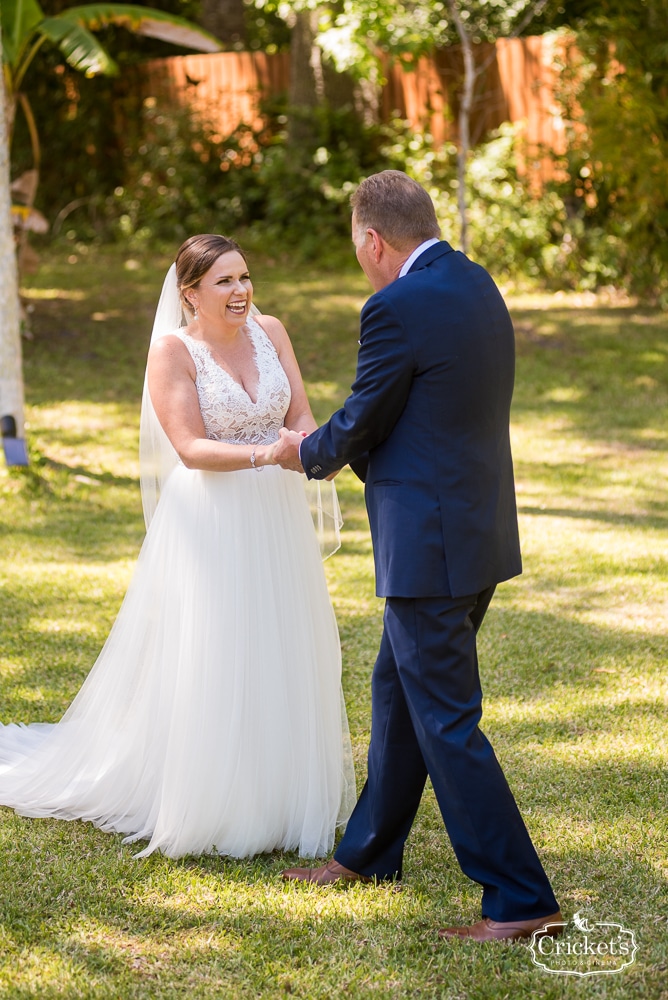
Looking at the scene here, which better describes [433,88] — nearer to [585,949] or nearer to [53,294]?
[53,294]

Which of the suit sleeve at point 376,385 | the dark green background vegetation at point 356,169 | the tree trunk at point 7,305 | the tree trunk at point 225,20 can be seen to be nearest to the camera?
the suit sleeve at point 376,385

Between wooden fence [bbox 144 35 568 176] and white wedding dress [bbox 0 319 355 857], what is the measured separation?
11.4 metres

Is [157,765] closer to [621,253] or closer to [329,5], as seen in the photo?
[621,253]

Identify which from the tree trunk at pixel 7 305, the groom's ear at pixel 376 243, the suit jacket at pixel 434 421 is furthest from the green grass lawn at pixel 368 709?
the groom's ear at pixel 376 243

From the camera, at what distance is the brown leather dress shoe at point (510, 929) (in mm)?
3320

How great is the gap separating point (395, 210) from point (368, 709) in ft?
8.68

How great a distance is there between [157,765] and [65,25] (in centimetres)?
968

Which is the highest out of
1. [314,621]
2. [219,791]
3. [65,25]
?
[65,25]

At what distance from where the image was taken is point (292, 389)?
4316 mm

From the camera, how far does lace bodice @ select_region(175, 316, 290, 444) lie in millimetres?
4047

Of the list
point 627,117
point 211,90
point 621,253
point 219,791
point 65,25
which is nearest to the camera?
point 219,791

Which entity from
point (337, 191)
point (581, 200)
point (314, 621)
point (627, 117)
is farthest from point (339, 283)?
point (314, 621)

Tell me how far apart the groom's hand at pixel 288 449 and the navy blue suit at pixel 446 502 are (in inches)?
11.6

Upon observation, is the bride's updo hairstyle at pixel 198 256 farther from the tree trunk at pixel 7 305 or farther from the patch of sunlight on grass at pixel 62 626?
the tree trunk at pixel 7 305
